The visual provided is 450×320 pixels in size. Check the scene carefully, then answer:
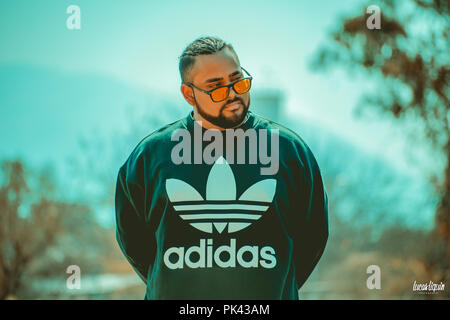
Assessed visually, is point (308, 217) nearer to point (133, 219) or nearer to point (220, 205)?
point (220, 205)

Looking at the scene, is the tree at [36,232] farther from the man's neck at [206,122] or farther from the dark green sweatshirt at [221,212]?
the man's neck at [206,122]

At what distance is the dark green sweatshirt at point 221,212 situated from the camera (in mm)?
2643

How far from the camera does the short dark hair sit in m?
2.69

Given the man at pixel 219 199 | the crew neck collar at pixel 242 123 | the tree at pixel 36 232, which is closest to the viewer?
the man at pixel 219 199

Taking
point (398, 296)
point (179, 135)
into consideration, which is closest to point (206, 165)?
point (179, 135)

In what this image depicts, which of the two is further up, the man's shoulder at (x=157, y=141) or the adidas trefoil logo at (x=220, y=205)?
the man's shoulder at (x=157, y=141)

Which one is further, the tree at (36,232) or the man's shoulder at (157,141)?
the tree at (36,232)

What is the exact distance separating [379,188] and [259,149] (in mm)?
5213

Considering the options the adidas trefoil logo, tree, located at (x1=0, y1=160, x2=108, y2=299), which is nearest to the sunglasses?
the adidas trefoil logo

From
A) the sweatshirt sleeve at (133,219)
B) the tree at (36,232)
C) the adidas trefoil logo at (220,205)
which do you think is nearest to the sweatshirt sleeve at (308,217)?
the adidas trefoil logo at (220,205)

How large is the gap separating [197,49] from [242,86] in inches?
11.7

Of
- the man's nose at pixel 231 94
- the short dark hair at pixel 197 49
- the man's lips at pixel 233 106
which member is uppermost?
the short dark hair at pixel 197 49

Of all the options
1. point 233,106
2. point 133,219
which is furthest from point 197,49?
point 133,219

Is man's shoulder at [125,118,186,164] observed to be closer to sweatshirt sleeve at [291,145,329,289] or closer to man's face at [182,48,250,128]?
man's face at [182,48,250,128]
